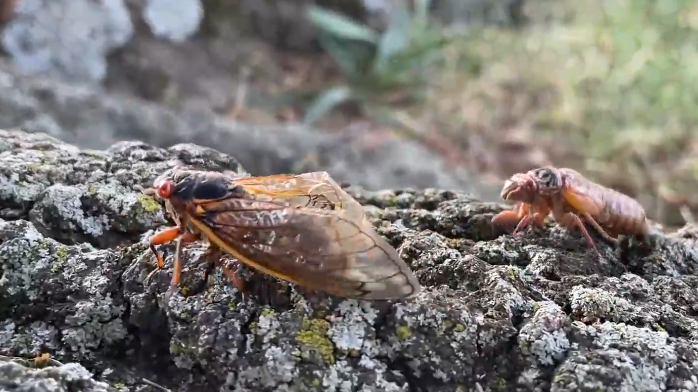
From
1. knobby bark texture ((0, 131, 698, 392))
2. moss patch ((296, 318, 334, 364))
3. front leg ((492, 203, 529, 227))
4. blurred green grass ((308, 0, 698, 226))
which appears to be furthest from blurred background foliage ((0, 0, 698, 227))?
moss patch ((296, 318, 334, 364))

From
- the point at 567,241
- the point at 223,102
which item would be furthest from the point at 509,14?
the point at 567,241

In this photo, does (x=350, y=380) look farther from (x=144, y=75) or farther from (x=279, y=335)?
(x=144, y=75)

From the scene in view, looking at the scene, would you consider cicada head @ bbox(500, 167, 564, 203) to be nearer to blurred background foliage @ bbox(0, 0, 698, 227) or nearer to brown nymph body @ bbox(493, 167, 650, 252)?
brown nymph body @ bbox(493, 167, 650, 252)

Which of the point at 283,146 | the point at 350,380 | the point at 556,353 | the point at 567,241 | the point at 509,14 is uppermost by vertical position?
the point at 509,14

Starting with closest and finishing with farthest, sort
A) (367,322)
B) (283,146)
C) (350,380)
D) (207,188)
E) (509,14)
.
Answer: (350,380), (367,322), (207,188), (283,146), (509,14)

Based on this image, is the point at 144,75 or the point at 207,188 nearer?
the point at 207,188

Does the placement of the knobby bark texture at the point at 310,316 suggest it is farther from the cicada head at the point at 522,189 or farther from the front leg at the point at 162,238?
the cicada head at the point at 522,189

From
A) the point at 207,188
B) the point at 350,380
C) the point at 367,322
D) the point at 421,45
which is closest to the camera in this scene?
the point at 350,380

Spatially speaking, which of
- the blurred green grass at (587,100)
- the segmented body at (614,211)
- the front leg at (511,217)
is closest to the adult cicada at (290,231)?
the front leg at (511,217)
